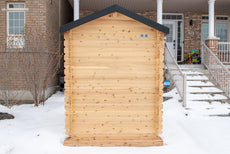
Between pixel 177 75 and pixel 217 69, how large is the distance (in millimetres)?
2101

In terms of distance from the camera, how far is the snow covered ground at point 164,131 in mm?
4227

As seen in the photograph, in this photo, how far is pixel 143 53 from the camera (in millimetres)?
4438

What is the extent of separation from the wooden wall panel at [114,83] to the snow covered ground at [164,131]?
27cm

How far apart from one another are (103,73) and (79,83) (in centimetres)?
53

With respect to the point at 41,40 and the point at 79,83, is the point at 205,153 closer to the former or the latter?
the point at 79,83

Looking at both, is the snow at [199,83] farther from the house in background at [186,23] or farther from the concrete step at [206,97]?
the house in background at [186,23]

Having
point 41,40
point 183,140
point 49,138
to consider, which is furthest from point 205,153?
point 41,40

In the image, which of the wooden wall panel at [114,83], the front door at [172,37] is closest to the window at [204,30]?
the front door at [172,37]

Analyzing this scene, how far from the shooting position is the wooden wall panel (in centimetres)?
439

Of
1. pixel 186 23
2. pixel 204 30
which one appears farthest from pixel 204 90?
pixel 204 30

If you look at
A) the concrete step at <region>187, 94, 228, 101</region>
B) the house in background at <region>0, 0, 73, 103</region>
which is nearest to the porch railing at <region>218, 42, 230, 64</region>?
the concrete step at <region>187, 94, 228, 101</region>

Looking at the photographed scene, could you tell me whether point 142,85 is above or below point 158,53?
below

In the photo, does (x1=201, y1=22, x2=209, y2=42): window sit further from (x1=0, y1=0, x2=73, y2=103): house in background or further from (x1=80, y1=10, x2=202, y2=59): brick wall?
(x1=0, y1=0, x2=73, y2=103): house in background

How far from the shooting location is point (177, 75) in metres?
7.54
